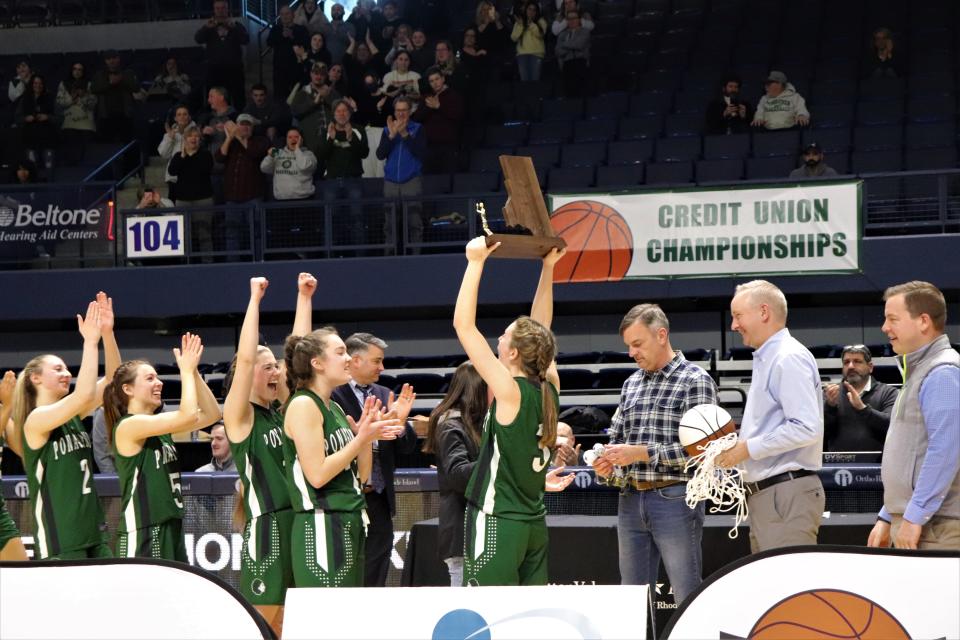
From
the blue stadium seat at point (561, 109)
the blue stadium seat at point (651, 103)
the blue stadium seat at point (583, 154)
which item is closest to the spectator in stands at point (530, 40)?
the blue stadium seat at point (561, 109)

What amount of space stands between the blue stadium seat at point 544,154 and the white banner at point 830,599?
1217 centimetres

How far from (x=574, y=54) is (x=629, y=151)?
229 cm

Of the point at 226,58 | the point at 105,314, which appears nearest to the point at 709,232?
the point at 105,314

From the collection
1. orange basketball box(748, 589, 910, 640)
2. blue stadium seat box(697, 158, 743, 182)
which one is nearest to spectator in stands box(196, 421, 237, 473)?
orange basketball box(748, 589, 910, 640)

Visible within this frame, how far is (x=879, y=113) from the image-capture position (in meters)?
15.0

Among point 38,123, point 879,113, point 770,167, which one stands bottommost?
point 770,167

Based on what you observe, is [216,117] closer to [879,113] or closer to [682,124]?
[682,124]

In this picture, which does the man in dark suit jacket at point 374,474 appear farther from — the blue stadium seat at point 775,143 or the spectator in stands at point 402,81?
the spectator in stands at point 402,81

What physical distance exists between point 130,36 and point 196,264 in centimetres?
815

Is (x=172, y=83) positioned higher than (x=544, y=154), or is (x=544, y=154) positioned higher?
(x=172, y=83)

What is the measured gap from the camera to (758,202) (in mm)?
12508

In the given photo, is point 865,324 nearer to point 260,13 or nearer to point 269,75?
point 269,75

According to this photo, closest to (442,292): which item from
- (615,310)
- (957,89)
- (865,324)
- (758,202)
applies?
(615,310)

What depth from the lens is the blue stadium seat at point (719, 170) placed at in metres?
14.1
